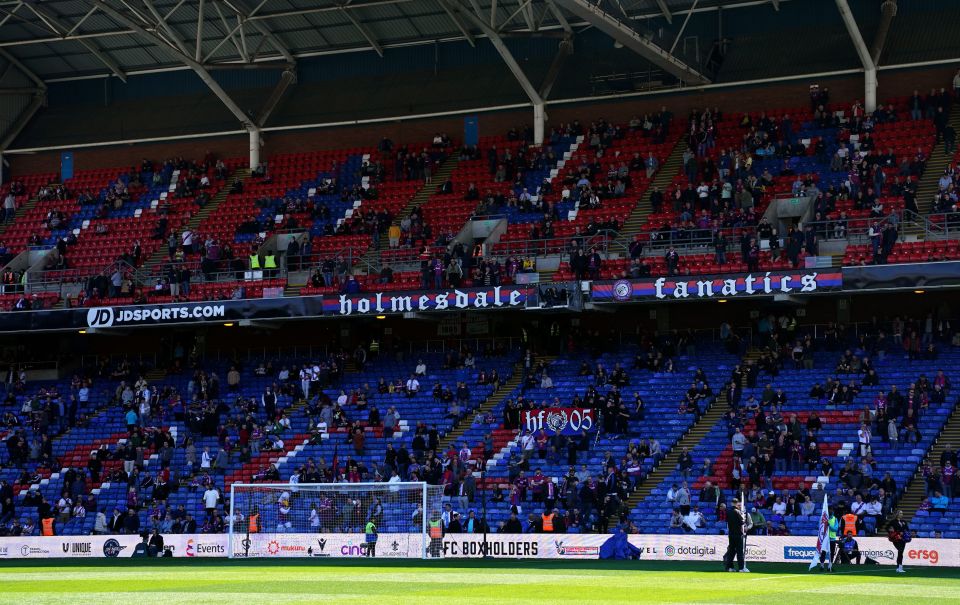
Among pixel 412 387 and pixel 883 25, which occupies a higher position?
pixel 883 25

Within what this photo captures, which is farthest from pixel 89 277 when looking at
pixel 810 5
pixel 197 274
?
pixel 810 5

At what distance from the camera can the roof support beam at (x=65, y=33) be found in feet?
180

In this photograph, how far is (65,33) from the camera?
56969 millimetres

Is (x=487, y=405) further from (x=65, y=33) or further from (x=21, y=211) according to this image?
(x=21, y=211)

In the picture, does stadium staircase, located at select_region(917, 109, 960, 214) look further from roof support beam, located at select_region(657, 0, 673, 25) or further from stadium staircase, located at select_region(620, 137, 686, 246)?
roof support beam, located at select_region(657, 0, 673, 25)

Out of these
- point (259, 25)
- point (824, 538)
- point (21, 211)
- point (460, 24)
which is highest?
point (259, 25)

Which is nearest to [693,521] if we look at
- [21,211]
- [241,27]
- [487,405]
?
[487,405]

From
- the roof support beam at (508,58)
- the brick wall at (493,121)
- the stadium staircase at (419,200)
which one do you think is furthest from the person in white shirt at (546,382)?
the brick wall at (493,121)

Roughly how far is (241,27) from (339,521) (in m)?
22.4

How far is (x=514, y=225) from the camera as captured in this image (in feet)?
168

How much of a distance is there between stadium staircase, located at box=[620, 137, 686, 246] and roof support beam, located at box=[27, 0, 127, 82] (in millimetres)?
22402

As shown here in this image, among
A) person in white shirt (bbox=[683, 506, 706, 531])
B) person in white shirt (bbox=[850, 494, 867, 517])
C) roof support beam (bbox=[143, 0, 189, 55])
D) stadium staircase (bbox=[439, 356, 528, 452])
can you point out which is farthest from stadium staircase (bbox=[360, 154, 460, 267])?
person in white shirt (bbox=[850, 494, 867, 517])

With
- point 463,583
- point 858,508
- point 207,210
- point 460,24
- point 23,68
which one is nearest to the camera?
point 463,583

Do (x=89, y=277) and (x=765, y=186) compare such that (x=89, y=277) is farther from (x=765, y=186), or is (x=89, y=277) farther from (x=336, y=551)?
(x=765, y=186)
